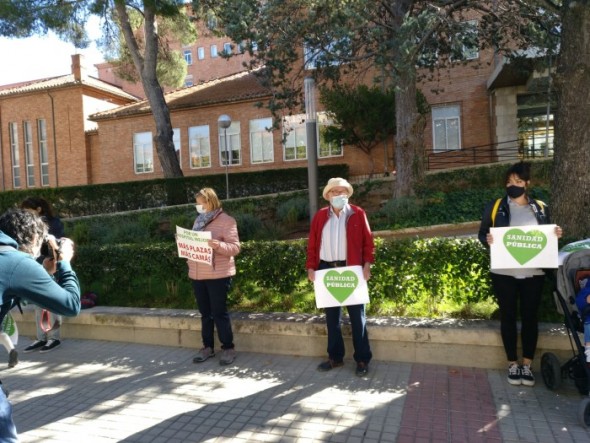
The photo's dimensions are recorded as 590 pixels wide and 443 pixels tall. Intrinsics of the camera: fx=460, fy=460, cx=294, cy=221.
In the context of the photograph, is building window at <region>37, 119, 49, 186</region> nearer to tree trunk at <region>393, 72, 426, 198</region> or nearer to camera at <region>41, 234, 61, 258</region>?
tree trunk at <region>393, 72, 426, 198</region>

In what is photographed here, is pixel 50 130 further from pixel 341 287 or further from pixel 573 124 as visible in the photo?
pixel 573 124

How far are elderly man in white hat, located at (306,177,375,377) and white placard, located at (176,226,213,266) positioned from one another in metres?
1.08

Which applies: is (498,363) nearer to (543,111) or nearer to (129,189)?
(129,189)

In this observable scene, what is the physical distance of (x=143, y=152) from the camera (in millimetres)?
26328

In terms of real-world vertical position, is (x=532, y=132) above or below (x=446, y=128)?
below

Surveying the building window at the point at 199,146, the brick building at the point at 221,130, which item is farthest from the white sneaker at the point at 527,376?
the building window at the point at 199,146

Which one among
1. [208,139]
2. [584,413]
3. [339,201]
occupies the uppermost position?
[208,139]

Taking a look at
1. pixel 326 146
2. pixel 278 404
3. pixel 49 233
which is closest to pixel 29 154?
pixel 326 146

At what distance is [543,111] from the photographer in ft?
66.5

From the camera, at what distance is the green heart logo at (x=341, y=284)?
4438 millimetres

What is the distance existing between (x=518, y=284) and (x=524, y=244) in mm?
451

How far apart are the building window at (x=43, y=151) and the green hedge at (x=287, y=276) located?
2603 centimetres

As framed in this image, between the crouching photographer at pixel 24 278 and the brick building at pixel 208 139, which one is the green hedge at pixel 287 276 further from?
the brick building at pixel 208 139

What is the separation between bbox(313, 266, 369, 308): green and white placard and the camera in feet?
14.5
